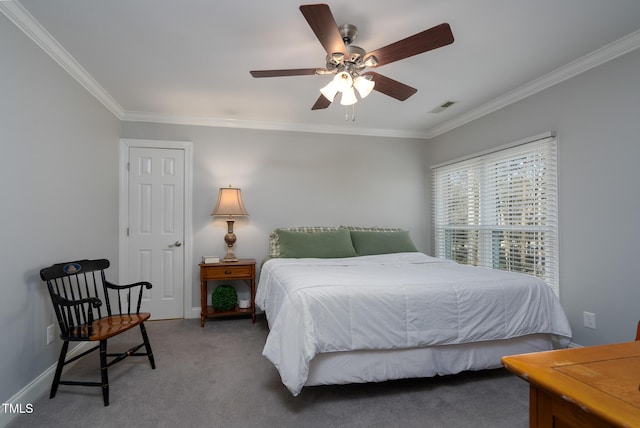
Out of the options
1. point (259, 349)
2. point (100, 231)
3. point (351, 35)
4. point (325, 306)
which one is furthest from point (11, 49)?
point (259, 349)

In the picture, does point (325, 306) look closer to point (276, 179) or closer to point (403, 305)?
point (403, 305)

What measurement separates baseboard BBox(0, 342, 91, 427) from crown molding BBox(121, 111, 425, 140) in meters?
2.65

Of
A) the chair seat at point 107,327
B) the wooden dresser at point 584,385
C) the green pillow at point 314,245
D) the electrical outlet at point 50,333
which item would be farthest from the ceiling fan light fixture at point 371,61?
the electrical outlet at point 50,333

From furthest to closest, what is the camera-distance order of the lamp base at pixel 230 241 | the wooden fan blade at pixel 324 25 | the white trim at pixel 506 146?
the lamp base at pixel 230 241, the white trim at pixel 506 146, the wooden fan blade at pixel 324 25

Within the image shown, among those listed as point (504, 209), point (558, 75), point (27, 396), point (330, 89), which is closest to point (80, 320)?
point (27, 396)

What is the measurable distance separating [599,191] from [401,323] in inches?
74.9

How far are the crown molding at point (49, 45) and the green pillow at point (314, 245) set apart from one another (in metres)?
2.26

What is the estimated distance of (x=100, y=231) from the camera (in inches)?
122

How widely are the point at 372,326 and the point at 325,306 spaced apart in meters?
0.32

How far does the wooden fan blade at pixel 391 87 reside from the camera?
7.18 feet

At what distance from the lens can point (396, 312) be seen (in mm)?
1979

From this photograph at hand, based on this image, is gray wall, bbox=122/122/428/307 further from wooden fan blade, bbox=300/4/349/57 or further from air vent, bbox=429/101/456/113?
wooden fan blade, bbox=300/4/349/57

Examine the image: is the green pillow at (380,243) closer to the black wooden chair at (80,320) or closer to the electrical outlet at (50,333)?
the black wooden chair at (80,320)

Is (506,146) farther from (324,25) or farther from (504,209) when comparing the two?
(324,25)
